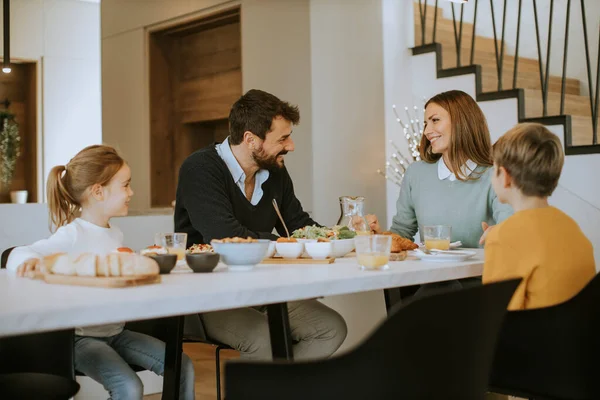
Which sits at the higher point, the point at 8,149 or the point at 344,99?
the point at 344,99

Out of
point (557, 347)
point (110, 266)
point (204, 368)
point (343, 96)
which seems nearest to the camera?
point (110, 266)

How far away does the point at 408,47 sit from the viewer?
4.83 m

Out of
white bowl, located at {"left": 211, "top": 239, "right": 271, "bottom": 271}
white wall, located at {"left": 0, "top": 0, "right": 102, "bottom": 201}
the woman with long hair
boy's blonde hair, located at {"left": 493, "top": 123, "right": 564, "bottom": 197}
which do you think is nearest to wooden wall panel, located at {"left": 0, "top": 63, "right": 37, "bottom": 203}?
white wall, located at {"left": 0, "top": 0, "right": 102, "bottom": 201}

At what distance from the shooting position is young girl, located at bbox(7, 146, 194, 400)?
6.01ft

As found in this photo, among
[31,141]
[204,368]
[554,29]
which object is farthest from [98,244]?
[554,29]

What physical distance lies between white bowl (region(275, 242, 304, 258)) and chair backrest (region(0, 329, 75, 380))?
0.59 metres

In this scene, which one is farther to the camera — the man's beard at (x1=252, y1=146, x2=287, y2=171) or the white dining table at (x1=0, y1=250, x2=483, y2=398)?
the man's beard at (x1=252, y1=146, x2=287, y2=171)

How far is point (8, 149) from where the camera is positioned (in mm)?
5055

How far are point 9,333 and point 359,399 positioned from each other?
0.53 m

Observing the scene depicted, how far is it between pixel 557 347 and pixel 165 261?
0.87m

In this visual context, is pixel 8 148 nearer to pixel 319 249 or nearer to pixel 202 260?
pixel 319 249

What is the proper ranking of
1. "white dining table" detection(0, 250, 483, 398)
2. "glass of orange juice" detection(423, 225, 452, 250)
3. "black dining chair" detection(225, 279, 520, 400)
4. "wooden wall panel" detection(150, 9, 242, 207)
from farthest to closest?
"wooden wall panel" detection(150, 9, 242, 207)
"glass of orange juice" detection(423, 225, 452, 250)
"white dining table" detection(0, 250, 483, 398)
"black dining chair" detection(225, 279, 520, 400)

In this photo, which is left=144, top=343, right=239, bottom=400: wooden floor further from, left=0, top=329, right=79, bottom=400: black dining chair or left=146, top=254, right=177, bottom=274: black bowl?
left=146, top=254, right=177, bottom=274: black bowl

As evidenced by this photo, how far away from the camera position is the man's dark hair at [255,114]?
9.09ft
